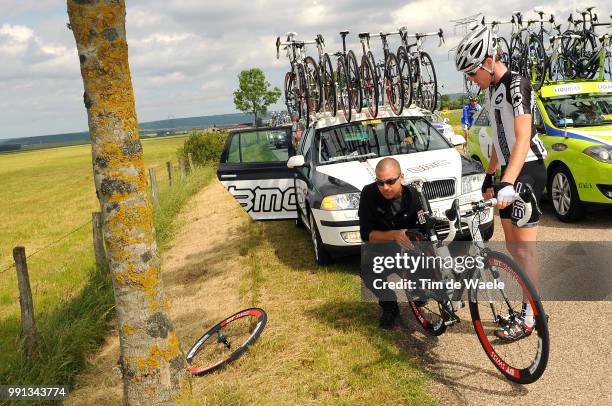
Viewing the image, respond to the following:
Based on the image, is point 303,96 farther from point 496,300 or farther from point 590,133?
point 496,300

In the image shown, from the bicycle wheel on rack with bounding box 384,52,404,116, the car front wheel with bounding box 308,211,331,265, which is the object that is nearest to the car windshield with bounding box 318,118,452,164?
the bicycle wheel on rack with bounding box 384,52,404,116

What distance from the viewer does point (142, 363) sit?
3361 millimetres

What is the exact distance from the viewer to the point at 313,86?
9852 mm

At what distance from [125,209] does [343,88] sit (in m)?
6.47

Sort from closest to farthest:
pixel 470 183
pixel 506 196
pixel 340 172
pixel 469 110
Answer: pixel 506 196, pixel 470 183, pixel 340 172, pixel 469 110

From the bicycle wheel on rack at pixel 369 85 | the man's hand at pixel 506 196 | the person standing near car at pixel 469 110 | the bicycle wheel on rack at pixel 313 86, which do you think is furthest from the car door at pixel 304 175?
the person standing near car at pixel 469 110

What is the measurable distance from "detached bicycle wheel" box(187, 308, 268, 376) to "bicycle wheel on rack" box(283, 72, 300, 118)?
6310 millimetres

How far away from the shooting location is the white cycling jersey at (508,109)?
147 inches

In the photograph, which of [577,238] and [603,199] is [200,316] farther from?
[603,199]

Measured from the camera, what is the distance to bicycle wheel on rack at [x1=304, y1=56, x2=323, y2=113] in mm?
9586

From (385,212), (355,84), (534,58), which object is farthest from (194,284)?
(534,58)

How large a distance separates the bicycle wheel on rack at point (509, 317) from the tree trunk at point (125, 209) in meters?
2.08

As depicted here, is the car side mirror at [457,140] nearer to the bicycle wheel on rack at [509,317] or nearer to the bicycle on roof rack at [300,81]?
the bicycle on roof rack at [300,81]

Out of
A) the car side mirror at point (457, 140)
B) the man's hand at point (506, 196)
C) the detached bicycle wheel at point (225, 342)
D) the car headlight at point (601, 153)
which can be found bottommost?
the detached bicycle wheel at point (225, 342)
